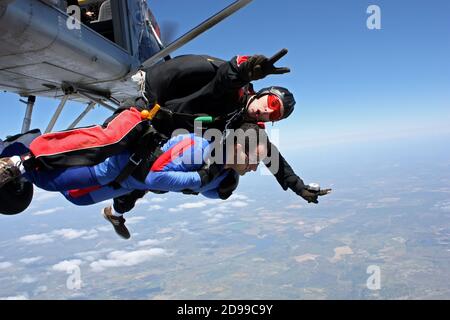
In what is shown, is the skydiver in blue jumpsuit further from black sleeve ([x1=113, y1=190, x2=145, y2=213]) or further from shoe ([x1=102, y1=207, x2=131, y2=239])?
shoe ([x1=102, y1=207, x2=131, y2=239])

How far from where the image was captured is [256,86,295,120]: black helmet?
2.64 metres

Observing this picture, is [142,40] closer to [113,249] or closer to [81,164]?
[81,164]

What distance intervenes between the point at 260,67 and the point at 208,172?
1193mm

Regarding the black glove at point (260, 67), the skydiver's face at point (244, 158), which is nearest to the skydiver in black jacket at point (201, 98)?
the skydiver's face at point (244, 158)

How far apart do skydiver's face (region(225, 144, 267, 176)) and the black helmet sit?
1.32 feet

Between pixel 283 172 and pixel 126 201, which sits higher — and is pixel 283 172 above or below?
above

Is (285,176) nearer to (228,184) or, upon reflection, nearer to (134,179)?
(228,184)

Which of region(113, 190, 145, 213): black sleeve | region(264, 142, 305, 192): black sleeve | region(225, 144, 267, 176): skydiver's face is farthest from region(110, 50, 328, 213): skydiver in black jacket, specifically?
region(113, 190, 145, 213): black sleeve

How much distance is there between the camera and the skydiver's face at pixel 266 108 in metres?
2.64

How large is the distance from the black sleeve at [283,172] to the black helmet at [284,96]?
29.1 inches

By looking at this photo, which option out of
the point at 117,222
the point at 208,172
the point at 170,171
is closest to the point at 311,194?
the point at 208,172

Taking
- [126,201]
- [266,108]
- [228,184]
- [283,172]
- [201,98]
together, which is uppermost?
[201,98]

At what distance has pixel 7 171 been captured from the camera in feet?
7.99

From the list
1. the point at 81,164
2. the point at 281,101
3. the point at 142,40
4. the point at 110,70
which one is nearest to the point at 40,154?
the point at 81,164
